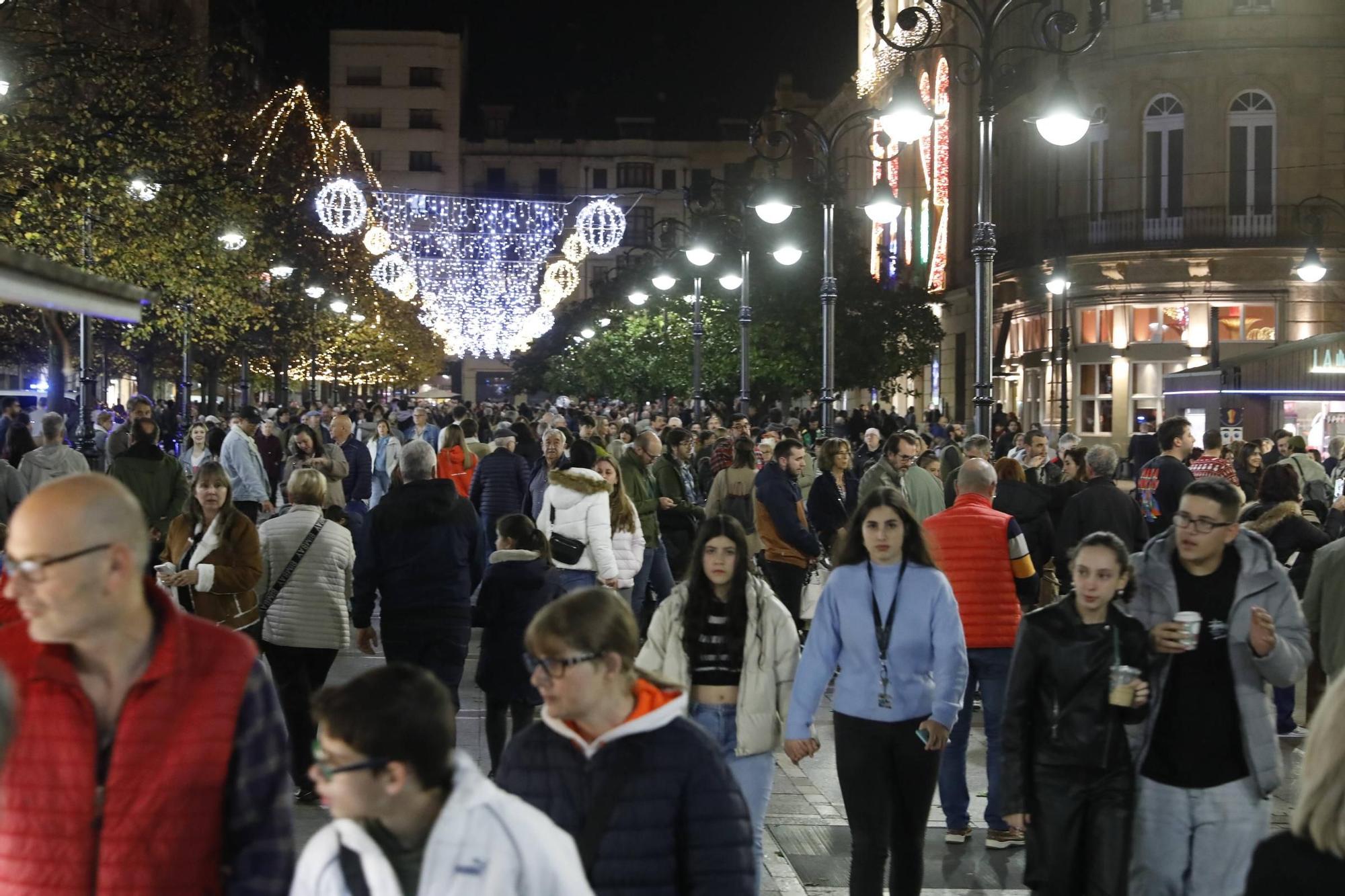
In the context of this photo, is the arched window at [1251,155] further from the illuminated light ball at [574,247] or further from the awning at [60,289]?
the awning at [60,289]

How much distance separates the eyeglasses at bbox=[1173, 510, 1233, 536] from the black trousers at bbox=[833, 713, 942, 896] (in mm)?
1328

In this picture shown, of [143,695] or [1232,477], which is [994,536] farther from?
[1232,477]

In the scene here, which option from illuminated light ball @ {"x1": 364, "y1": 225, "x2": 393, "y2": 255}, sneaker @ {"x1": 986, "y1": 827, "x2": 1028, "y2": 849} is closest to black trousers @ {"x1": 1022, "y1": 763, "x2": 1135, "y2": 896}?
sneaker @ {"x1": 986, "y1": 827, "x2": 1028, "y2": 849}

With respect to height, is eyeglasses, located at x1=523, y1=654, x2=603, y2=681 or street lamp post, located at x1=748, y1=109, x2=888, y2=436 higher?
street lamp post, located at x1=748, y1=109, x2=888, y2=436

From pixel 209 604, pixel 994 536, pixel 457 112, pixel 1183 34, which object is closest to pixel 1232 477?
pixel 994 536

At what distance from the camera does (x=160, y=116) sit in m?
24.9

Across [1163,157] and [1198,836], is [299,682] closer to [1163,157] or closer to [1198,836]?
[1198,836]

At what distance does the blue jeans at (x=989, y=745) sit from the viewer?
8.12 metres

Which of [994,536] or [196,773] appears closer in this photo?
[196,773]

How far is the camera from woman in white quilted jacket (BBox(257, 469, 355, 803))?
28.7 ft

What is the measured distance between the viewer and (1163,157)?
38938mm

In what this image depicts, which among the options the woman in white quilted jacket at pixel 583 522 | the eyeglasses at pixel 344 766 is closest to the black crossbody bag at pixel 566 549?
the woman in white quilted jacket at pixel 583 522

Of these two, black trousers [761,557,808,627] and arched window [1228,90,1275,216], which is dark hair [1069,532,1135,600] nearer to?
black trousers [761,557,808,627]

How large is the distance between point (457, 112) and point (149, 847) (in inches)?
4603
